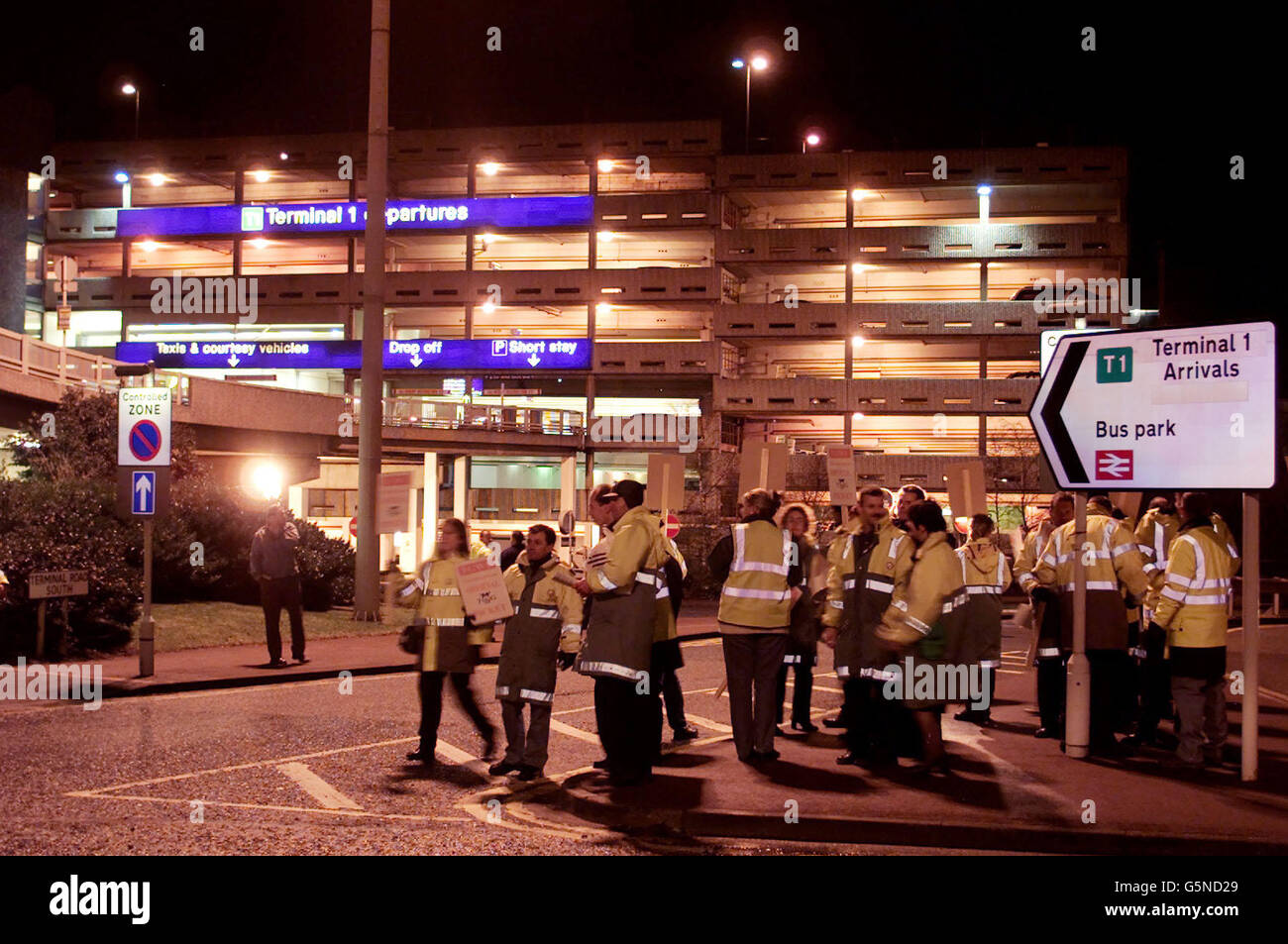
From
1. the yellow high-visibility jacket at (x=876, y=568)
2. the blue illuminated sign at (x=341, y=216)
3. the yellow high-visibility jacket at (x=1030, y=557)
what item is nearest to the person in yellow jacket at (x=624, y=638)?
the yellow high-visibility jacket at (x=876, y=568)

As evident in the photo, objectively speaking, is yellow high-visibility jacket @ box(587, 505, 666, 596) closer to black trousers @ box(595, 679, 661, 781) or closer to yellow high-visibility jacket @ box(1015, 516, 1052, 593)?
black trousers @ box(595, 679, 661, 781)

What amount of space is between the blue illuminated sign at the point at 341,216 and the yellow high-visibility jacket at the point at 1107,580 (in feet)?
175

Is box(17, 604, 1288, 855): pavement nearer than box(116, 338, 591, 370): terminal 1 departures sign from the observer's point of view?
Yes

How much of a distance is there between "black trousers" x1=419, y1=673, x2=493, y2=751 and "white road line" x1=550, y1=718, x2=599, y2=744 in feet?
4.71

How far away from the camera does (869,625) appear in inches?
370

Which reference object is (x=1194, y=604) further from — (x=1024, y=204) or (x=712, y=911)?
(x=1024, y=204)

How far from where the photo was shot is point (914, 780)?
8.66 m

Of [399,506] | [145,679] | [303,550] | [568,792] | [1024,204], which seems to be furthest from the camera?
[1024,204]

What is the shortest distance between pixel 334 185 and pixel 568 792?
199 ft

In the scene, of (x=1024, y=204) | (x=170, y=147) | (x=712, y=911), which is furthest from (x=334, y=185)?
(x=712, y=911)

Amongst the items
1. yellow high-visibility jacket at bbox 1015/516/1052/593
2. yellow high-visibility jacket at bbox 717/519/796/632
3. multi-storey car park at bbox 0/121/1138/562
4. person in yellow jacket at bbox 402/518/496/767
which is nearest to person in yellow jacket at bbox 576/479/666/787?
yellow high-visibility jacket at bbox 717/519/796/632

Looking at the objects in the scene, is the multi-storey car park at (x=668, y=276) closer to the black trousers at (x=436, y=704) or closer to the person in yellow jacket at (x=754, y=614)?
the black trousers at (x=436, y=704)

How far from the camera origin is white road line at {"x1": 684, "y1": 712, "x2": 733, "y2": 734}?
11359mm

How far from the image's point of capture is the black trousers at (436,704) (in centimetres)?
961
